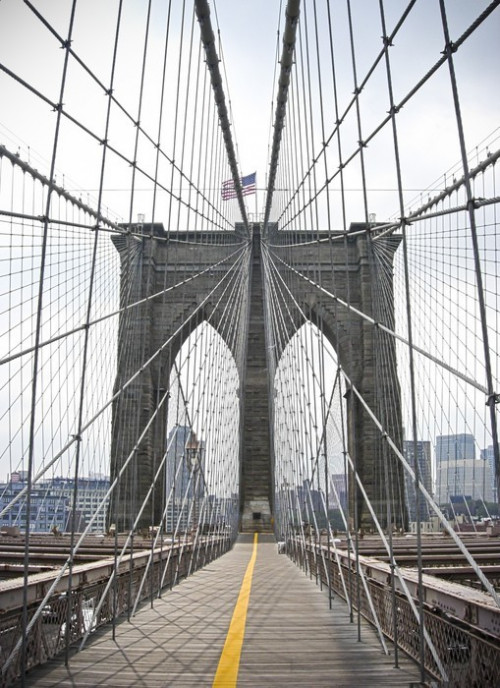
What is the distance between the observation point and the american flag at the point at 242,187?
51.7ft

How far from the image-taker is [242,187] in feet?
58.1

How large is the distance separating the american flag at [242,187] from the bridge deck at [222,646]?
39.9 feet

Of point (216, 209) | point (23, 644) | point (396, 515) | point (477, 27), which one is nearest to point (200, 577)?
point (23, 644)

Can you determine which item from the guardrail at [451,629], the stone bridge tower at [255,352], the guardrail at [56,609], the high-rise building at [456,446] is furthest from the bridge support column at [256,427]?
the guardrail at [451,629]

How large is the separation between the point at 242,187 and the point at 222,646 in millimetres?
15657

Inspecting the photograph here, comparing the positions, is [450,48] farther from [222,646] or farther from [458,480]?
[458,480]

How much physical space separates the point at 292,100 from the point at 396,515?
39.5ft

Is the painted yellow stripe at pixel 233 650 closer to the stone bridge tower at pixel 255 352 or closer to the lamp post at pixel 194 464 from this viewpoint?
the lamp post at pixel 194 464

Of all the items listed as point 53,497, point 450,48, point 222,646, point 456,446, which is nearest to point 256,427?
point 53,497

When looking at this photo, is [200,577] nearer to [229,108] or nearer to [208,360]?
[208,360]

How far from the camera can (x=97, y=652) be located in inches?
113

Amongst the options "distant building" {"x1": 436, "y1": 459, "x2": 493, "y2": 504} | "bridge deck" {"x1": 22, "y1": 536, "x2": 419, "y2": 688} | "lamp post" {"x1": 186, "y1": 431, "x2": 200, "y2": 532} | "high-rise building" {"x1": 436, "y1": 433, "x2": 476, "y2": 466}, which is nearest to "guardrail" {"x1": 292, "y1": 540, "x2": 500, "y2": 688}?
"bridge deck" {"x1": 22, "y1": 536, "x2": 419, "y2": 688}

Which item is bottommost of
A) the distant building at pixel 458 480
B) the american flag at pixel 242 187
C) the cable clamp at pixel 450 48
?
the distant building at pixel 458 480

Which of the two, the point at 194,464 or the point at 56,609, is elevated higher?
the point at 194,464
